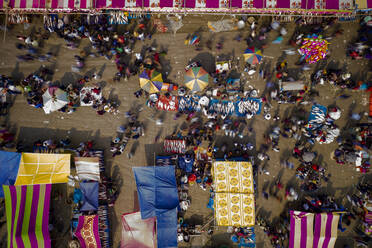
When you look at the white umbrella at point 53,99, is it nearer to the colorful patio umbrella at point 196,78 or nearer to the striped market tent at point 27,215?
the striped market tent at point 27,215

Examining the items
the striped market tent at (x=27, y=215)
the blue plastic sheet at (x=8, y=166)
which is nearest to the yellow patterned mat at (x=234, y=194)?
the striped market tent at (x=27, y=215)

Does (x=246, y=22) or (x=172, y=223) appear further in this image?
(x=246, y=22)

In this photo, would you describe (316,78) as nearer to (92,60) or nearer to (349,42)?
(349,42)

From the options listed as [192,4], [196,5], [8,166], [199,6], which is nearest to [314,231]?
[199,6]

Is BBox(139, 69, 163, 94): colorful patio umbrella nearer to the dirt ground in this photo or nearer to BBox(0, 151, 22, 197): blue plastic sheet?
the dirt ground

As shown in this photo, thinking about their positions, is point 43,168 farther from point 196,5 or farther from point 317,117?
point 317,117

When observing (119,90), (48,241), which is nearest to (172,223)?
(48,241)
